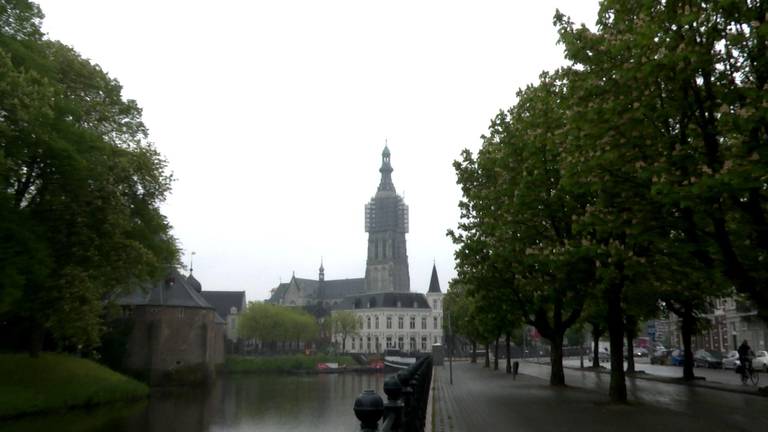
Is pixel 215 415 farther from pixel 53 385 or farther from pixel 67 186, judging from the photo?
pixel 67 186

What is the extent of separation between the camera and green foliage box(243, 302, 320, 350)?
96.9m

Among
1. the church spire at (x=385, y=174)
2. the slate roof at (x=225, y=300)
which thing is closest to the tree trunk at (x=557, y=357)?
the slate roof at (x=225, y=300)

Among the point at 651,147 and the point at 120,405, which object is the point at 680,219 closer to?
the point at 651,147

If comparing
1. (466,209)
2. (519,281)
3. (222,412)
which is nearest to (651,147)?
(519,281)

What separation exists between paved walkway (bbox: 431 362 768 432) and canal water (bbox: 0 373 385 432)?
7.03 metres

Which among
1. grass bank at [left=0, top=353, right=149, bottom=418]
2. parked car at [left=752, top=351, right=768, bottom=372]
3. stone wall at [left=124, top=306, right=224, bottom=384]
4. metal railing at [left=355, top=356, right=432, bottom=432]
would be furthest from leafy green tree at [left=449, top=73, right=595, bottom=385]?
stone wall at [left=124, top=306, right=224, bottom=384]

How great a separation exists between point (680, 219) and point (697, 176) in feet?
5.30

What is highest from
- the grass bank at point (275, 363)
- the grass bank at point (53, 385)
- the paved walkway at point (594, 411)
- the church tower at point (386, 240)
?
the church tower at point (386, 240)

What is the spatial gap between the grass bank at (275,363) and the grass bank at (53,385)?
3783cm

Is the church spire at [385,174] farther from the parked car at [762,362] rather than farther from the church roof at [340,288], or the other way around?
the parked car at [762,362]

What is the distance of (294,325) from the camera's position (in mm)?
100562

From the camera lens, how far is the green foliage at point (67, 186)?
81.8ft

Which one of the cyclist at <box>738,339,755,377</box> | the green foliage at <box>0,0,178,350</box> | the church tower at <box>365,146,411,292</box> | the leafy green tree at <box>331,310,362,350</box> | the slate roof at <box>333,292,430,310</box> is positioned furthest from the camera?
the church tower at <box>365,146,411,292</box>

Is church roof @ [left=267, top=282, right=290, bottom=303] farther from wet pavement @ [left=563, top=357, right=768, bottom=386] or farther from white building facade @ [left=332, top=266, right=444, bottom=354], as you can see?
wet pavement @ [left=563, top=357, right=768, bottom=386]
